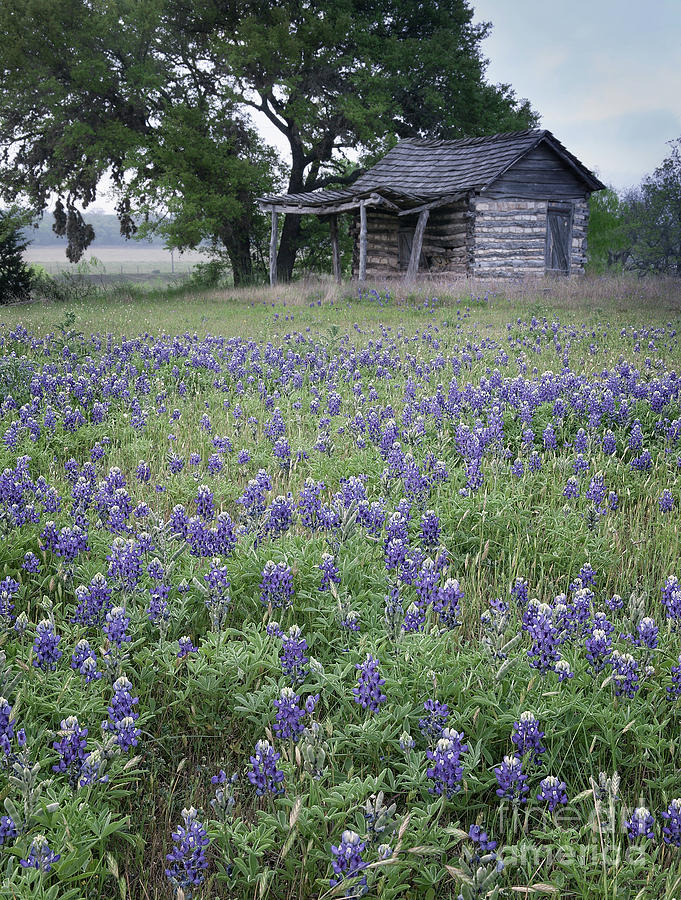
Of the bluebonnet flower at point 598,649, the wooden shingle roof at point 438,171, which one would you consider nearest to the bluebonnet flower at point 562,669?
the bluebonnet flower at point 598,649

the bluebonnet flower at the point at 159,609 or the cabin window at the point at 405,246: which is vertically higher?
the cabin window at the point at 405,246

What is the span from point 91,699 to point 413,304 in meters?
16.7

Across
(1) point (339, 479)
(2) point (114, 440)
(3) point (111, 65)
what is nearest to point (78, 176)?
(3) point (111, 65)

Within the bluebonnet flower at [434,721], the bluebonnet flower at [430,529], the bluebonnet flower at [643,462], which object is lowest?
the bluebonnet flower at [434,721]

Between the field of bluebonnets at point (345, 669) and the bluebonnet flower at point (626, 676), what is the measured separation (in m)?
0.01

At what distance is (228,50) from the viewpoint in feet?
89.7

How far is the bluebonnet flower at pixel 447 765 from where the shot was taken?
198 cm

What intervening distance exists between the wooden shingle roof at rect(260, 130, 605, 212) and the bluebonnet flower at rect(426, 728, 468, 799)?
868 inches

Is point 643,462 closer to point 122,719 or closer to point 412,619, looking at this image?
point 412,619

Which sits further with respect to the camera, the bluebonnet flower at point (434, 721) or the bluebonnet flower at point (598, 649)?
the bluebonnet flower at point (598, 649)

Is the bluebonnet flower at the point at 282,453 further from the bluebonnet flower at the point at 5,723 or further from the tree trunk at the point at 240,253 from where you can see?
the tree trunk at the point at 240,253

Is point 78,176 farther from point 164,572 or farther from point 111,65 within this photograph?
point 164,572

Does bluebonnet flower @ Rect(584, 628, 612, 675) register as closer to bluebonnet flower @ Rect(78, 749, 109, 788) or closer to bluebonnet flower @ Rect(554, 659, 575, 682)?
bluebonnet flower @ Rect(554, 659, 575, 682)

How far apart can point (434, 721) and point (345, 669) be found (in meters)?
0.45
